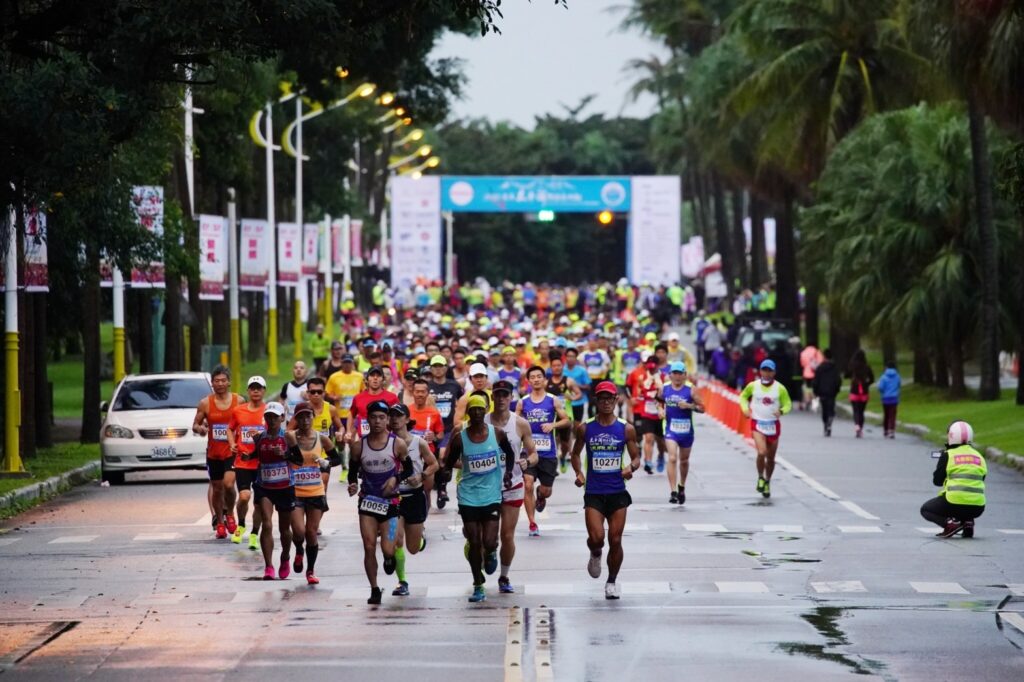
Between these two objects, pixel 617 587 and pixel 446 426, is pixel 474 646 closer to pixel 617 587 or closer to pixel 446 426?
pixel 617 587

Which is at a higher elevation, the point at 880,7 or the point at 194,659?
the point at 880,7

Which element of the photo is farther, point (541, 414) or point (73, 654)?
point (541, 414)

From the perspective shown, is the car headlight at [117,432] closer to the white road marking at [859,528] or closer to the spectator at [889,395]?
the white road marking at [859,528]

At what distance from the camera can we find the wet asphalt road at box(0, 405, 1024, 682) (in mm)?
13164

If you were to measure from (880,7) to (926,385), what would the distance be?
34.2 ft

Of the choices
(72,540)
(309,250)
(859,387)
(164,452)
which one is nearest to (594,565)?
(72,540)

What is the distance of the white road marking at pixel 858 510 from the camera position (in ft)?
77.7

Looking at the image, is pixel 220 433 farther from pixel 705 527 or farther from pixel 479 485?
pixel 479 485

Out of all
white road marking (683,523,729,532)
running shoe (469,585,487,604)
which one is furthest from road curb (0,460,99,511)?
running shoe (469,585,487,604)

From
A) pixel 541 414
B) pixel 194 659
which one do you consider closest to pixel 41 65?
pixel 541 414

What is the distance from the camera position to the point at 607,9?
97438mm

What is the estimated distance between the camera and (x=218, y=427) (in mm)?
21453

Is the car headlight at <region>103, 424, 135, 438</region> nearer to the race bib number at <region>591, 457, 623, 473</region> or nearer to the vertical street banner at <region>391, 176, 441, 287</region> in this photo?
the race bib number at <region>591, 457, 623, 473</region>

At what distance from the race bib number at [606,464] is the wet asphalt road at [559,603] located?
97 centimetres
